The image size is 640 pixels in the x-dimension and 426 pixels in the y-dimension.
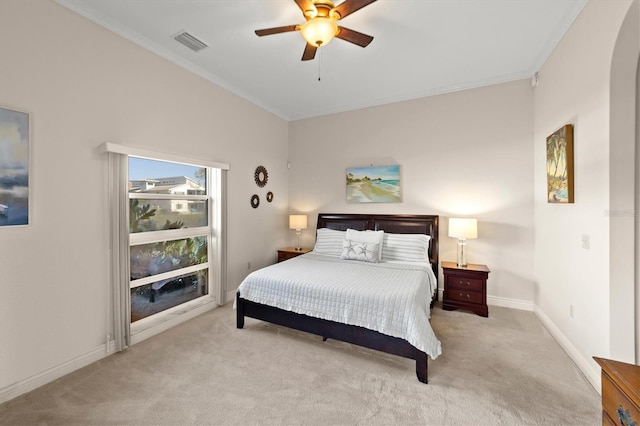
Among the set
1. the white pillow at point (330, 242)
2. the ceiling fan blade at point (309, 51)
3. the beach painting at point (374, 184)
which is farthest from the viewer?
the beach painting at point (374, 184)

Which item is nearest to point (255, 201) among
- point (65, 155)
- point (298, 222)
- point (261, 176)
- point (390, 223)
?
point (261, 176)

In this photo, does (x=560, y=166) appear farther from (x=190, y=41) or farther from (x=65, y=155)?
(x=65, y=155)

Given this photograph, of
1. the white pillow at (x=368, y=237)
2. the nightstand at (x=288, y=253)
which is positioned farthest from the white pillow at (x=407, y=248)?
the nightstand at (x=288, y=253)

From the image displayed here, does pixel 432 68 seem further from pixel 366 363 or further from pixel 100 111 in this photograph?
pixel 100 111

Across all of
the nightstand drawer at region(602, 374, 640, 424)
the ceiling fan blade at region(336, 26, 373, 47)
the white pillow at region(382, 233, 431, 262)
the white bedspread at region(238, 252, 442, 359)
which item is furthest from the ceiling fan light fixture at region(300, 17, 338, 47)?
the white pillow at region(382, 233, 431, 262)

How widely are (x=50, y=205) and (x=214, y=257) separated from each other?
1.88 m

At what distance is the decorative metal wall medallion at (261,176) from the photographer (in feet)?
14.2

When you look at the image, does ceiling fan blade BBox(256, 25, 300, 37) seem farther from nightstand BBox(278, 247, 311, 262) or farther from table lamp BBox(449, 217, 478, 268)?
nightstand BBox(278, 247, 311, 262)

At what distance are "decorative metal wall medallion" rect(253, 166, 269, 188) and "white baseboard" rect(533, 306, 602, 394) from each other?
13.8ft

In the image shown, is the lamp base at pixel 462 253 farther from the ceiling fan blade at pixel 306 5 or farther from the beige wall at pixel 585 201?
the ceiling fan blade at pixel 306 5

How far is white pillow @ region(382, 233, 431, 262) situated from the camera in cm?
357

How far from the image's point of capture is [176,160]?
3.02 m

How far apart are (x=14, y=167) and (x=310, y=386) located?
2.73 m

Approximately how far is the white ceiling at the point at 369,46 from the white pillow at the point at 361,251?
2.29m
